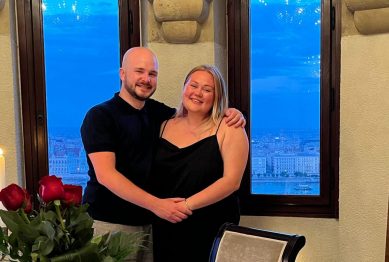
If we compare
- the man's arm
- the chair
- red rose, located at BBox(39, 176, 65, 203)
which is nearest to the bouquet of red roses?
red rose, located at BBox(39, 176, 65, 203)

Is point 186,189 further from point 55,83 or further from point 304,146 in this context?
point 55,83

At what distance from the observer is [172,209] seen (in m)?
1.91

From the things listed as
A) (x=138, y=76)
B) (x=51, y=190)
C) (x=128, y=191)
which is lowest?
(x=128, y=191)

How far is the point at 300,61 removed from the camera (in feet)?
8.16

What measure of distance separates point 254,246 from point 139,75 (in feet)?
2.87

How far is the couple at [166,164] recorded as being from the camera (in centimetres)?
191

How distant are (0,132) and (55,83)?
0.40 metres

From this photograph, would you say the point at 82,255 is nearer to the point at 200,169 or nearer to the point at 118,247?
the point at 118,247

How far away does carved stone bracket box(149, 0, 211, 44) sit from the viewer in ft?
7.66

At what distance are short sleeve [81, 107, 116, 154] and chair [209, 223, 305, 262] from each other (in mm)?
577

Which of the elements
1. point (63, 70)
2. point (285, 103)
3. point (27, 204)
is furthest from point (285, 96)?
point (27, 204)

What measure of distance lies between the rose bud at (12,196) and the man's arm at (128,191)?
0.96 metres

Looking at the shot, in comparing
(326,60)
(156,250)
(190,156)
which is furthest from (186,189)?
(326,60)

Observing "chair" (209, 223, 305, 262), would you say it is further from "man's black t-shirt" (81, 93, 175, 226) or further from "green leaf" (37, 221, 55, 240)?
"green leaf" (37, 221, 55, 240)
